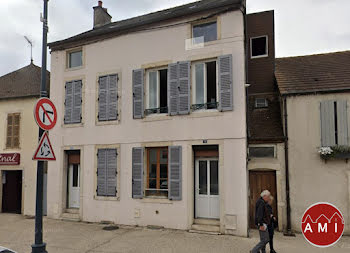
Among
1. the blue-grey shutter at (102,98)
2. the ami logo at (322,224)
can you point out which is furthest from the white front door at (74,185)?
the ami logo at (322,224)

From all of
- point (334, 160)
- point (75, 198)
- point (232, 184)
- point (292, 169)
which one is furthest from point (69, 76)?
point (334, 160)

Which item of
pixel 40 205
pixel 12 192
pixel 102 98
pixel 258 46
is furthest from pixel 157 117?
pixel 12 192

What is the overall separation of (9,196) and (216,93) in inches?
381

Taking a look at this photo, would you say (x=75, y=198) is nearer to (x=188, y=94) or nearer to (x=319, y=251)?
(x=188, y=94)

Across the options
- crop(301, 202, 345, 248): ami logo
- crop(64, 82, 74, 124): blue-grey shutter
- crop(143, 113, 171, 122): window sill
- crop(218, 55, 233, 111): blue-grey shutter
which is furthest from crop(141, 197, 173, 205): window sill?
crop(301, 202, 345, 248): ami logo

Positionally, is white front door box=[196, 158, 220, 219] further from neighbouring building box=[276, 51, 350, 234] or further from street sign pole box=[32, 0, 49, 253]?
street sign pole box=[32, 0, 49, 253]

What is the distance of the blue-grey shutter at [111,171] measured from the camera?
10188mm

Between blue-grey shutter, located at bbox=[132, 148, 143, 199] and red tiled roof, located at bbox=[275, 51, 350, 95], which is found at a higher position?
red tiled roof, located at bbox=[275, 51, 350, 95]

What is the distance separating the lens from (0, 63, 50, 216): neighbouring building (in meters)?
12.1

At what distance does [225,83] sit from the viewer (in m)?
8.96

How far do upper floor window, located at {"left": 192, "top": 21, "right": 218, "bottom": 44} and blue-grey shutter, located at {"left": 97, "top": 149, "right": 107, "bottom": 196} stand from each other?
491 centimetres

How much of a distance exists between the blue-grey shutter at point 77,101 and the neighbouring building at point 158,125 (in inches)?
1.5

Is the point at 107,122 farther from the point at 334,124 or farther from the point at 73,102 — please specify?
the point at 334,124

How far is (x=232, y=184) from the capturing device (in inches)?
339
